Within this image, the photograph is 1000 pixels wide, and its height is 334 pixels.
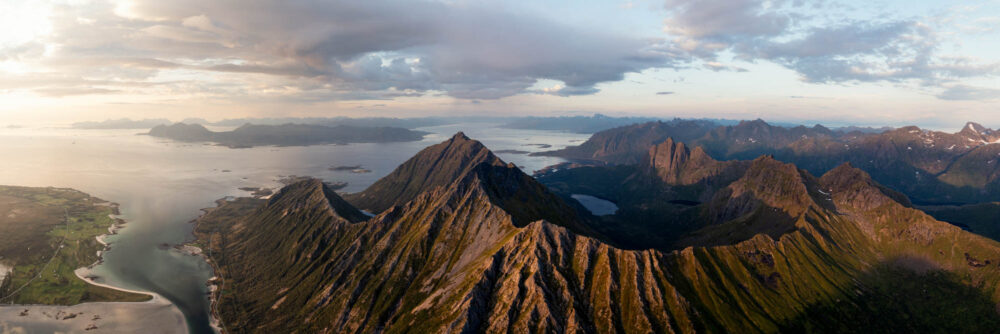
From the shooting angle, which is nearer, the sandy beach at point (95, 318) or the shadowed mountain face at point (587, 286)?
the shadowed mountain face at point (587, 286)

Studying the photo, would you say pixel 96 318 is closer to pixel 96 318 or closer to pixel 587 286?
pixel 96 318

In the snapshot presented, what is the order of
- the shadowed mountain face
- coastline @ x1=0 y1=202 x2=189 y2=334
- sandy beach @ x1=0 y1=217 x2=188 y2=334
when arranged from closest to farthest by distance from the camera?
the shadowed mountain face < sandy beach @ x1=0 y1=217 x2=188 y2=334 < coastline @ x1=0 y1=202 x2=189 y2=334

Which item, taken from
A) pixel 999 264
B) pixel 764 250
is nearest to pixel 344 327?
pixel 764 250

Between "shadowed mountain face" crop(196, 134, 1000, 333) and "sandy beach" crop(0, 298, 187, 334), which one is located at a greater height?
"shadowed mountain face" crop(196, 134, 1000, 333)

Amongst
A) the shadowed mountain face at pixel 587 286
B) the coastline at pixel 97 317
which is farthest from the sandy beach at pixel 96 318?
the shadowed mountain face at pixel 587 286

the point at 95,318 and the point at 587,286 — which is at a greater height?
the point at 587,286

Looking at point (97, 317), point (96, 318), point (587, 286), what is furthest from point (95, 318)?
point (587, 286)

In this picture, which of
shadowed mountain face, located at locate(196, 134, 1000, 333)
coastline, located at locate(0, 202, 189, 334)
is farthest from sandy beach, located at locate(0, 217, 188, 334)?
shadowed mountain face, located at locate(196, 134, 1000, 333)

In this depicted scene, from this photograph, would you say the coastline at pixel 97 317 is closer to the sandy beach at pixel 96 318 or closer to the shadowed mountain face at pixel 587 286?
the sandy beach at pixel 96 318

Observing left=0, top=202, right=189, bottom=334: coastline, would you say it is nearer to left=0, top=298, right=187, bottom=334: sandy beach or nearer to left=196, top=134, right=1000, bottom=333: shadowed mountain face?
left=0, top=298, right=187, bottom=334: sandy beach

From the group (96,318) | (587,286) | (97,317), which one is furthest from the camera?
(97,317)

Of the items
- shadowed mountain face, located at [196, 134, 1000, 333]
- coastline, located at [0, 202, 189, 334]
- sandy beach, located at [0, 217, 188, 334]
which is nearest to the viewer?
shadowed mountain face, located at [196, 134, 1000, 333]

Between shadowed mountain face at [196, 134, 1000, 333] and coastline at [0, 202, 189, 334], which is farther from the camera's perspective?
coastline at [0, 202, 189, 334]
